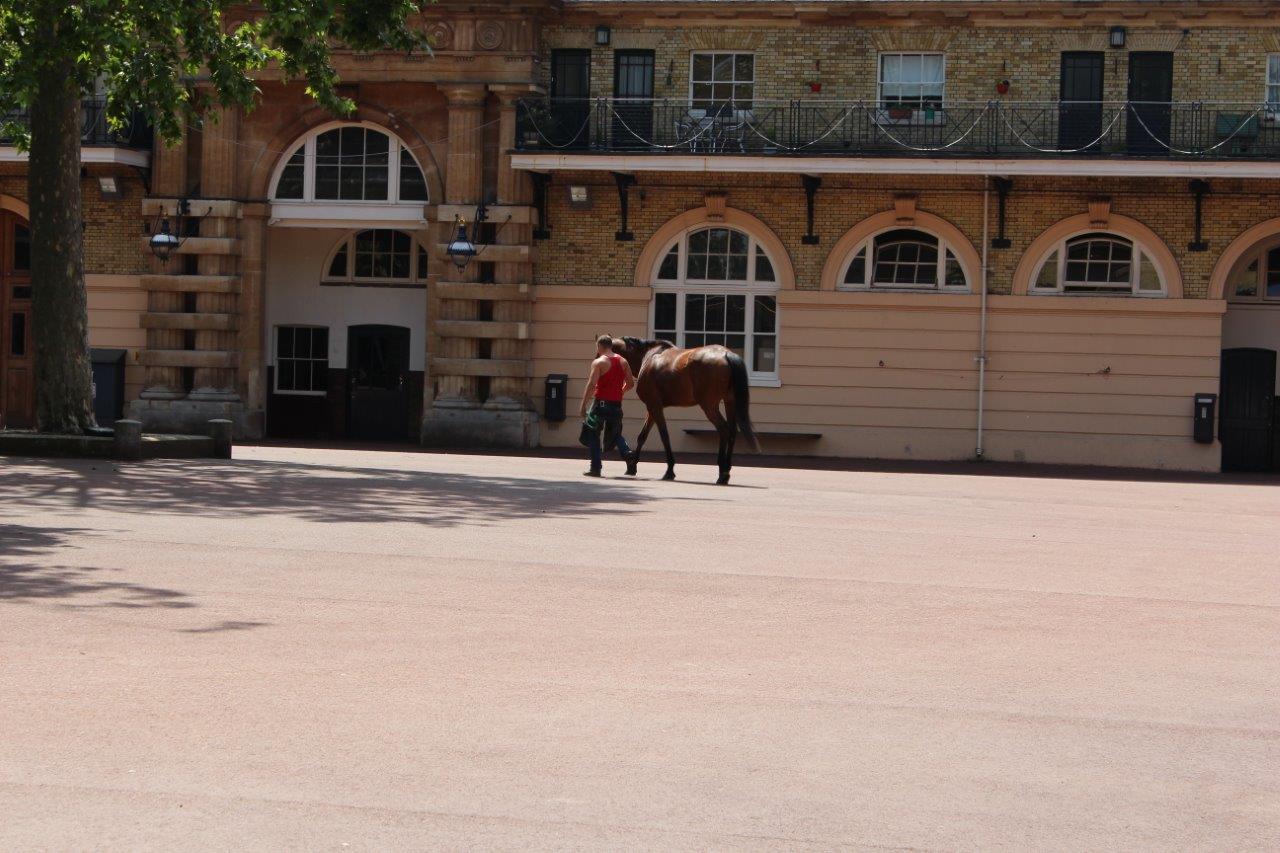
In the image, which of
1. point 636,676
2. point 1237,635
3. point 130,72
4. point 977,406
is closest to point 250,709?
point 636,676

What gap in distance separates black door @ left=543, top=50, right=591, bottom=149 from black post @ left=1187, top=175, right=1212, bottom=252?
390 inches

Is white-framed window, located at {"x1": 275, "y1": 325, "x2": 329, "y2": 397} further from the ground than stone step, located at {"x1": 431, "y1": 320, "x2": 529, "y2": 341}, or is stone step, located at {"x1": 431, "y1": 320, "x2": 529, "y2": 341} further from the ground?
stone step, located at {"x1": 431, "y1": 320, "x2": 529, "y2": 341}

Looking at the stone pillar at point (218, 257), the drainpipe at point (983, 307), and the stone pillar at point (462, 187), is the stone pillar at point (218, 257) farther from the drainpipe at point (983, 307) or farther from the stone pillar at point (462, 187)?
the drainpipe at point (983, 307)

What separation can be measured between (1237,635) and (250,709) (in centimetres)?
527

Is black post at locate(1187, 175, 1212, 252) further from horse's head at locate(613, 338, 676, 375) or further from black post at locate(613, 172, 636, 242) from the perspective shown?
horse's head at locate(613, 338, 676, 375)

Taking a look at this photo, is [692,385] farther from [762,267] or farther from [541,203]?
[541,203]

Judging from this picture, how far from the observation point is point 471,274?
99.8 ft

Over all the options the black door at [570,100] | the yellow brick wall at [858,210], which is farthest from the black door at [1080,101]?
the black door at [570,100]

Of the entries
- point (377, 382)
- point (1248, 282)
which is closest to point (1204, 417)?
point (1248, 282)

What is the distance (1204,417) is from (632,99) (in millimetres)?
10737

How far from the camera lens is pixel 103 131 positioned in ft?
101

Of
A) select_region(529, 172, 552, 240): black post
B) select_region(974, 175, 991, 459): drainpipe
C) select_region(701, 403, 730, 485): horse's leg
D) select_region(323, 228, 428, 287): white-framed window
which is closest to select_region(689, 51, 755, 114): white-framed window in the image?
select_region(529, 172, 552, 240): black post

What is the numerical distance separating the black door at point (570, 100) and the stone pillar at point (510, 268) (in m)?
0.72

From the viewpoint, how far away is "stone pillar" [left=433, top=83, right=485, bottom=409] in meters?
30.0
